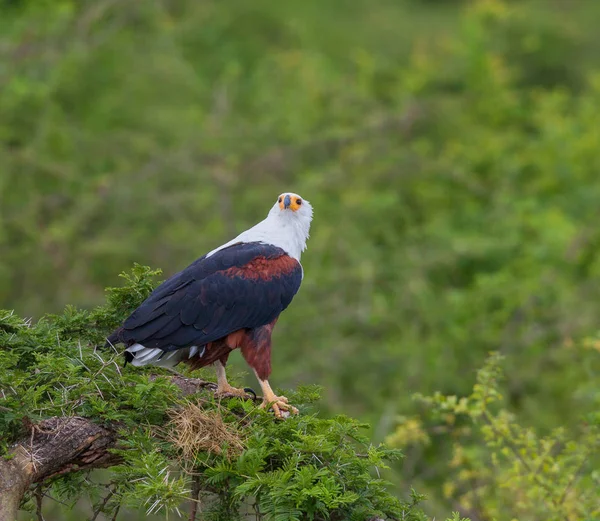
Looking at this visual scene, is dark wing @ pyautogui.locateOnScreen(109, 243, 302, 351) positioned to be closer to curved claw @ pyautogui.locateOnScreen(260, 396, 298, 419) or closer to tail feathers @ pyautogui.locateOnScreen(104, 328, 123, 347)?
tail feathers @ pyautogui.locateOnScreen(104, 328, 123, 347)

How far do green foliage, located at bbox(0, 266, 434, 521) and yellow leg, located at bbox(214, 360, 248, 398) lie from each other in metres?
0.54

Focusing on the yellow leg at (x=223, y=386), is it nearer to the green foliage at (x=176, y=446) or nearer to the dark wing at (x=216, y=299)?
the dark wing at (x=216, y=299)

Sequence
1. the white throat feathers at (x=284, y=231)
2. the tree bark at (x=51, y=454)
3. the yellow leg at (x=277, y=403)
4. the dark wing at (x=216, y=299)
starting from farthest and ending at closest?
the white throat feathers at (x=284, y=231), the dark wing at (x=216, y=299), the yellow leg at (x=277, y=403), the tree bark at (x=51, y=454)

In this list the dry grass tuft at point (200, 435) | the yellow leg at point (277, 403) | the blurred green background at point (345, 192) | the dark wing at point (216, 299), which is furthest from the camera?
the blurred green background at point (345, 192)

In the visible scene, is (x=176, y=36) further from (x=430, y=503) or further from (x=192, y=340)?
(x=192, y=340)

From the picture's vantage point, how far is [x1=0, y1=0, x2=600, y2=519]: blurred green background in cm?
1409

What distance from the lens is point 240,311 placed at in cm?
673

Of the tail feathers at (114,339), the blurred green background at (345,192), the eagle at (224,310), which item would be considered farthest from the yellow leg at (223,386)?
the blurred green background at (345,192)

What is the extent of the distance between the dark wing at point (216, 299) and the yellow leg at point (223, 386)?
20 cm

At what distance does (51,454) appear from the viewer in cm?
496

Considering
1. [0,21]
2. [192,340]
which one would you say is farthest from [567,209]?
[192,340]

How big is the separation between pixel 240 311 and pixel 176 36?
15700 millimetres

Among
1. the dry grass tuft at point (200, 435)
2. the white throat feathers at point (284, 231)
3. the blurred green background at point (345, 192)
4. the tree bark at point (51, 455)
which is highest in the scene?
A: the blurred green background at point (345, 192)

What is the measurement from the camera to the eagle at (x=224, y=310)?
244 inches
